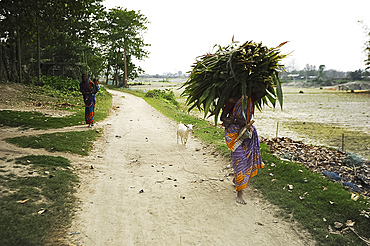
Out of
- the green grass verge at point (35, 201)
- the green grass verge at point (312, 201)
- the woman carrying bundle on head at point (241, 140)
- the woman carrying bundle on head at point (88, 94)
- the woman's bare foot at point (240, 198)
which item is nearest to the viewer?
the green grass verge at point (35, 201)

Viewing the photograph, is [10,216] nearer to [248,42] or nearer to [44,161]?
[44,161]

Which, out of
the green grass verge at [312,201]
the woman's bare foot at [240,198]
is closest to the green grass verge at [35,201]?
the woman's bare foot at [240,198]

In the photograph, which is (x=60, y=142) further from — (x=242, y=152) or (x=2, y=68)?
(x=2, y=68)

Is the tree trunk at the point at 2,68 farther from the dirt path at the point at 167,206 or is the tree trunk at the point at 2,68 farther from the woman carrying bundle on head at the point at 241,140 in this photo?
the woman carrying bundle on head at the point at 241,140

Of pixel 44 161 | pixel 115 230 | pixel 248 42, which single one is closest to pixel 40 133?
pixel 44 161

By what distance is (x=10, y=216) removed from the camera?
13.0 ft

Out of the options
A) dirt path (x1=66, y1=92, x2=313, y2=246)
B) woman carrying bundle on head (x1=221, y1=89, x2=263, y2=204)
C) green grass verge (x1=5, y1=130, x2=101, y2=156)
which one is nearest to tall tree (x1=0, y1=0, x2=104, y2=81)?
green grass verge (x1=5, y1=130, x2=101, y2=156)

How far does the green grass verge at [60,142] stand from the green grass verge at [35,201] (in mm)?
1266

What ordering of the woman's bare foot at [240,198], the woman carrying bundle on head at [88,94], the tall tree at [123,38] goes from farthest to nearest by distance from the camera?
the tall tree at [123,38]
the woman carrying bundle on head at [88,94]
the woman's bare foot at [240,198]

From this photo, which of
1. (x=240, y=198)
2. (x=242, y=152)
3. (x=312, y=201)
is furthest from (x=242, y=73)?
(x=312, y=201)

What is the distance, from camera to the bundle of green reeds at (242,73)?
4.79 metres

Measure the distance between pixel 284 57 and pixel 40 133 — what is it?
8.32m

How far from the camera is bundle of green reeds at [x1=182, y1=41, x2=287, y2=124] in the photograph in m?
4.79

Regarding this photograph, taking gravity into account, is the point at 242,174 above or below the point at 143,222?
above
